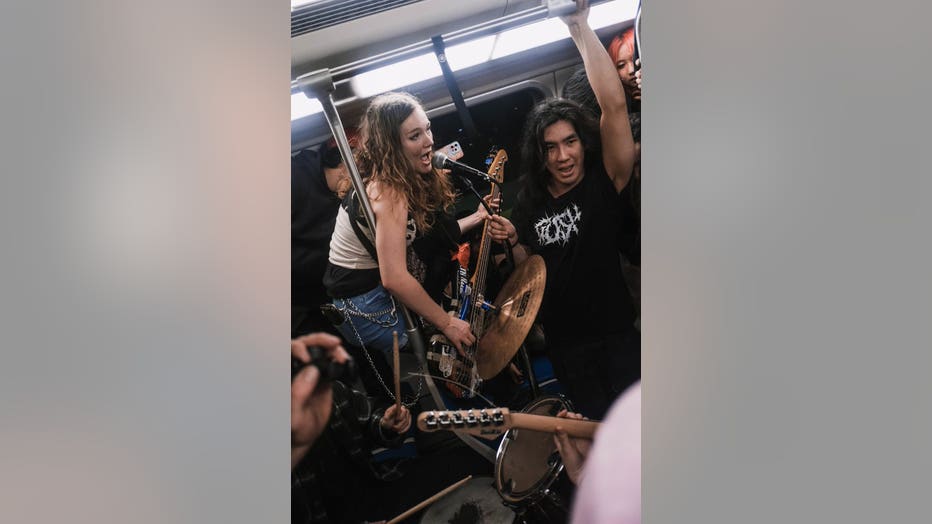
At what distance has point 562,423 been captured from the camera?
209 centimetres

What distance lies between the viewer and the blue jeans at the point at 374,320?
6.99ft

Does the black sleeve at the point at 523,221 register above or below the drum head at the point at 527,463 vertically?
above

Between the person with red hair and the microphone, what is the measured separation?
44cm

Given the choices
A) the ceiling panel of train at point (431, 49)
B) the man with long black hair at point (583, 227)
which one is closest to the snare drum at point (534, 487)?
the man with long black hair at point (583, 227)

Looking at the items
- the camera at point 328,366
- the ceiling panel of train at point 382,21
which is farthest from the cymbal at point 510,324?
the ceiling panel of train at point 382,21

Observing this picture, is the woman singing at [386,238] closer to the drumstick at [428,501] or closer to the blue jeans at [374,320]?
the blue jeans at [374,320]

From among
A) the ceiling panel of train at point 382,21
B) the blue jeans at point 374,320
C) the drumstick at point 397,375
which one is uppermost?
the ceiling panel of train at point 382,21
